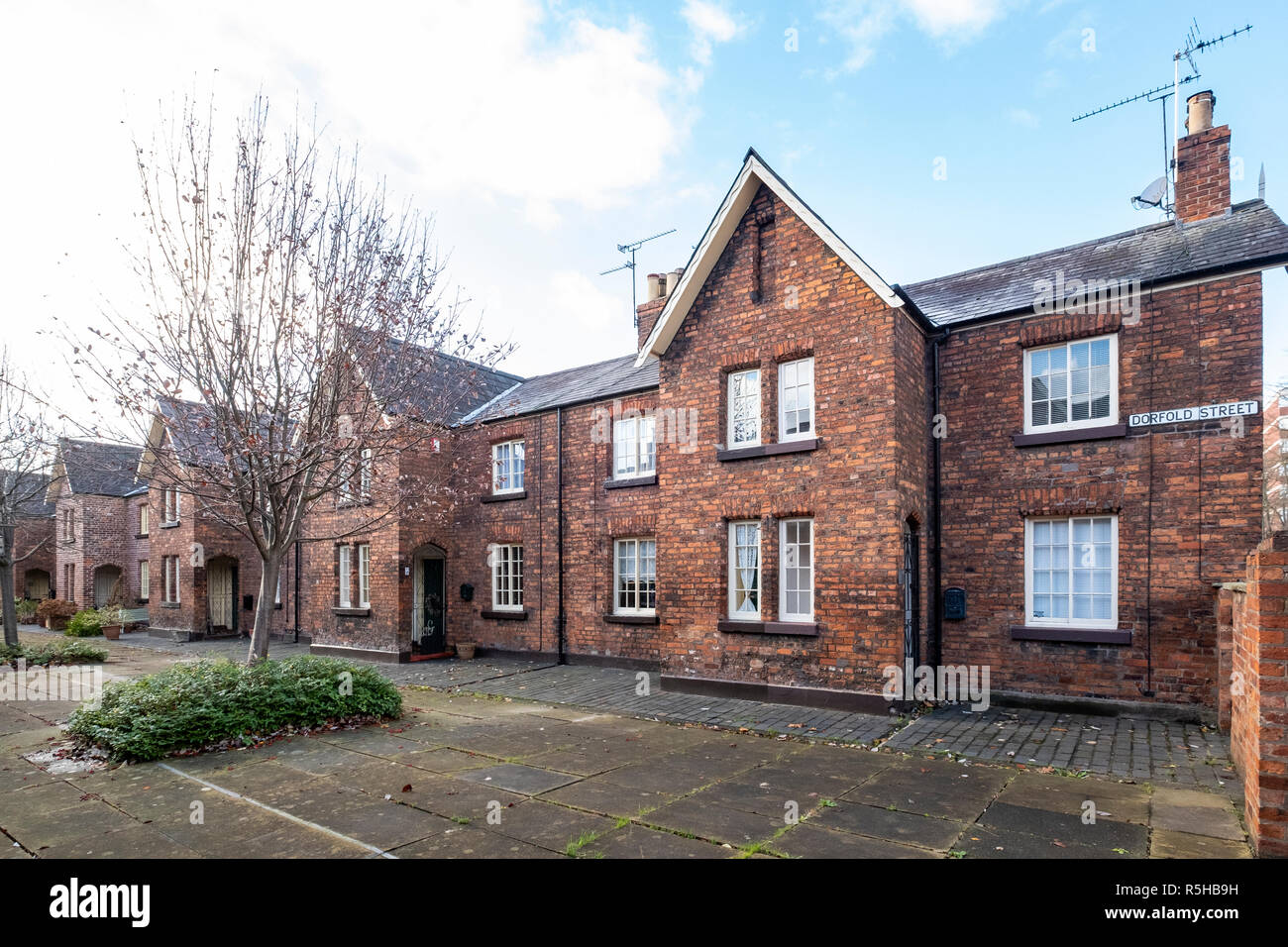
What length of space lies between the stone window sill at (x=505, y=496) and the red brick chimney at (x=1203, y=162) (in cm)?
1368

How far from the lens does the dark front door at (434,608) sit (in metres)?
17.7

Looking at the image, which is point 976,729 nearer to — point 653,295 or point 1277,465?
point 653,295

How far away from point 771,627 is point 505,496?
8359 mm

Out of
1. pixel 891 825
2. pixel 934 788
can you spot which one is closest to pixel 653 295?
pixel 934 788

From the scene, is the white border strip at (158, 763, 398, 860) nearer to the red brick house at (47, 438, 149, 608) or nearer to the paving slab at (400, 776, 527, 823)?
the paving slab at (400, 776, 527, 823)

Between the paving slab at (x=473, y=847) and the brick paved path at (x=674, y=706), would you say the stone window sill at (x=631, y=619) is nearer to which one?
the brick paved path at (x=674, y=706)

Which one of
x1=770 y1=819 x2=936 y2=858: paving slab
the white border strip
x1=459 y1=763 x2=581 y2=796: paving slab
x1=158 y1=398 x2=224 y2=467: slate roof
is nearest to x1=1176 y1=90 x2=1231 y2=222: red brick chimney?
x1=770 y1=819 x2=936 y2=858: paving slab

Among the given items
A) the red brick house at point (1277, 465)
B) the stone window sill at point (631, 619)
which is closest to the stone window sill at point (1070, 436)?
the stone window sill at point (631, 619)

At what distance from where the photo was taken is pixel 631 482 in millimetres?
14766

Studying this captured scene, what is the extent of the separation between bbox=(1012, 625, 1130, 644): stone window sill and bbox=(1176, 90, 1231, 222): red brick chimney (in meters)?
6.81

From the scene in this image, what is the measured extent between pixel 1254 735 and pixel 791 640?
6144 millimetres

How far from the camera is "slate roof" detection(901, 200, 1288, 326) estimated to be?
31.5ft
